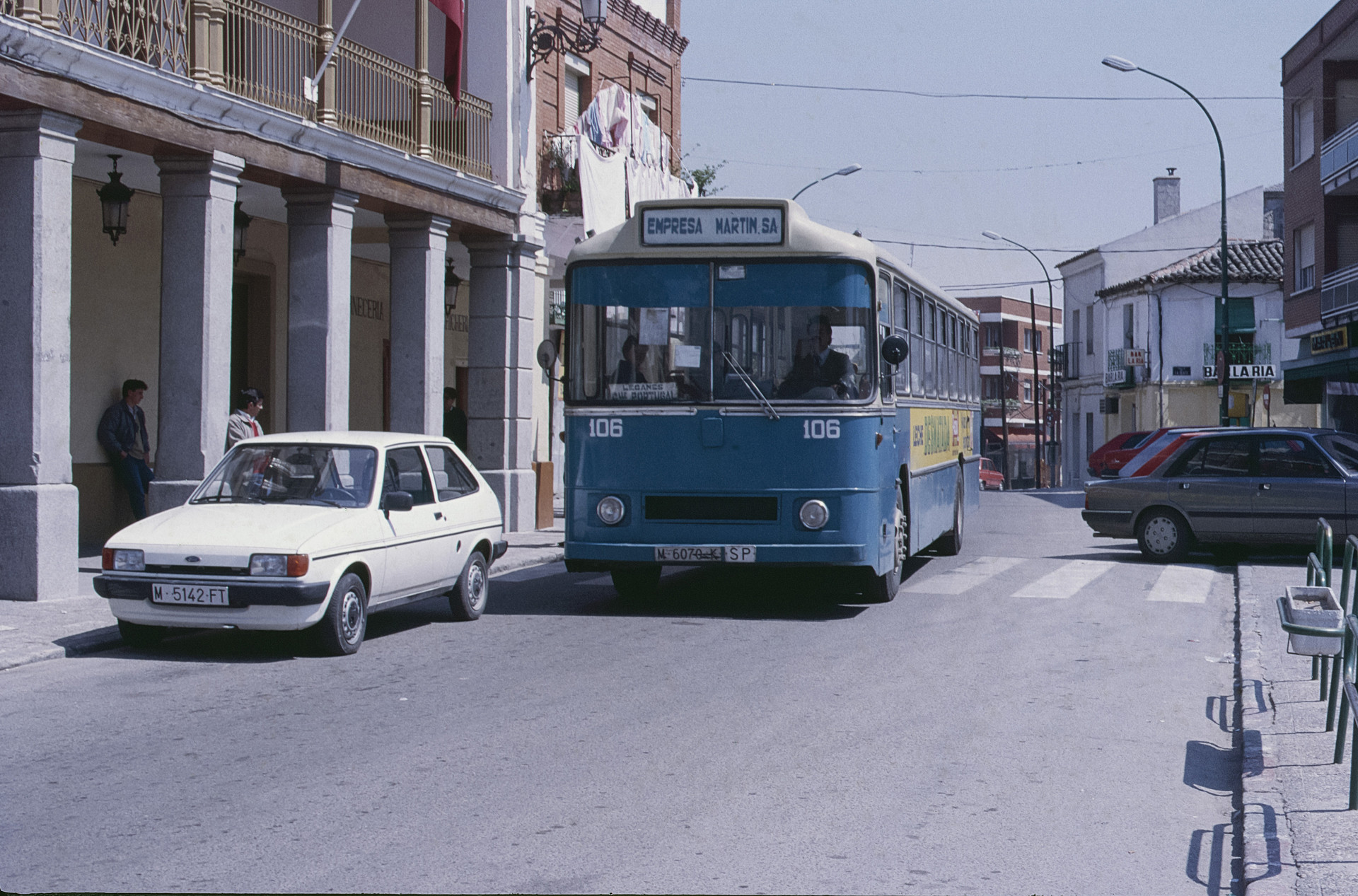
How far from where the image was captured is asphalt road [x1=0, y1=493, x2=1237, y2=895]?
540 cm

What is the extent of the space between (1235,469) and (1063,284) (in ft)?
179

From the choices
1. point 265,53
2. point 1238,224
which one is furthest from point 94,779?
point 1238,224

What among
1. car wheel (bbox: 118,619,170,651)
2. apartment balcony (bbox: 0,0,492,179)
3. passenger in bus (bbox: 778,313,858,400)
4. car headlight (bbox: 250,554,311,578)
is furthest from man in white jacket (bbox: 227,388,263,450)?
passenger in bus (bbox: 778,313,858,400)

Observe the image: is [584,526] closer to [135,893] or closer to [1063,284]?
[135,893]

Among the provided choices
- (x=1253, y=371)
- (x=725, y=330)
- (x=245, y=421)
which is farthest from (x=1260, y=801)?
(x=1253, y=371)

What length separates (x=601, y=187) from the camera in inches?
993

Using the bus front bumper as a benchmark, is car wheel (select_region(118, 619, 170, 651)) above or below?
Answer: below

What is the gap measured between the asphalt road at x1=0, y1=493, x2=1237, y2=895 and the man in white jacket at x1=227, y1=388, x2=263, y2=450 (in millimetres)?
4091

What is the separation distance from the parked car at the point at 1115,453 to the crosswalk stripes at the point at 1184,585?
23.0m

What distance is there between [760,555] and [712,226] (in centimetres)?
268

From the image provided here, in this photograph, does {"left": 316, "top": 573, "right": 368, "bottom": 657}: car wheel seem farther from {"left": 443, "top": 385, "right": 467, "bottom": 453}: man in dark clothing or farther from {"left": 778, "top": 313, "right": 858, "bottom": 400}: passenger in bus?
{"left": 443, "top": 385, "right": 467, "bottom": 453}: man in dark clothing

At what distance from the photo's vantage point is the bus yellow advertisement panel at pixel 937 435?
48.6ft

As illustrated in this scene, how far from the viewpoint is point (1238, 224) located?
6019cm

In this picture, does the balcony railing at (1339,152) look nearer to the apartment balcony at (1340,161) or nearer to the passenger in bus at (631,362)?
the apartment balcony at (1340,161)
